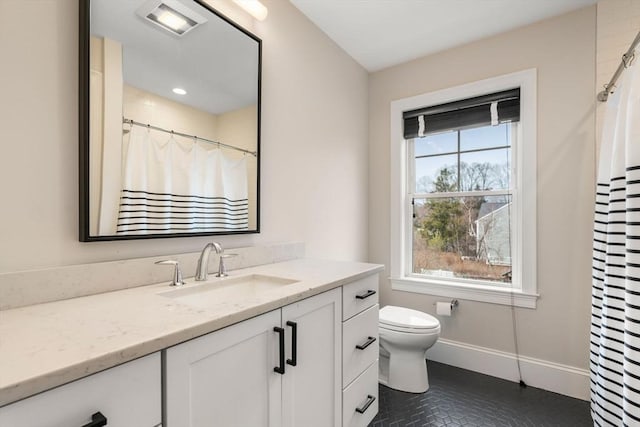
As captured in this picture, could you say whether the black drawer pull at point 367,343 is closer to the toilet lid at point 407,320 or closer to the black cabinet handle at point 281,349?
the toilet lid at point 407,320

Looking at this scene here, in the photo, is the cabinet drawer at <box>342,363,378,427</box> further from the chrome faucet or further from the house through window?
the house through window

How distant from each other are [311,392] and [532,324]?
1800mm

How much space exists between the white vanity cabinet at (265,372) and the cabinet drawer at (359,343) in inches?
2.5

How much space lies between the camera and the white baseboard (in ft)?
6.53

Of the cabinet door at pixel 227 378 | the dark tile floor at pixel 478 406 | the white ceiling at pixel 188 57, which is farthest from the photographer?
the dark tile floor at pixel 478 406

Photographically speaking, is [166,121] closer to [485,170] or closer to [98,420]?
[98,420]

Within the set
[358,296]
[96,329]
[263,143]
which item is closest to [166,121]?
[263,143]

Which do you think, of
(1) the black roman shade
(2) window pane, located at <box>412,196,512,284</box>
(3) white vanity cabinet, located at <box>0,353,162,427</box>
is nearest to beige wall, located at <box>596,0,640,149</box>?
(1) the black roman shade

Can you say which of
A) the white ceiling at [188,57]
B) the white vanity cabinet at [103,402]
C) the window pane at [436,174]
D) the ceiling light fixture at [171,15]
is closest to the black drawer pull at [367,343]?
the white vanity cabinet at [103,402]

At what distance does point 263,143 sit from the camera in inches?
69.6

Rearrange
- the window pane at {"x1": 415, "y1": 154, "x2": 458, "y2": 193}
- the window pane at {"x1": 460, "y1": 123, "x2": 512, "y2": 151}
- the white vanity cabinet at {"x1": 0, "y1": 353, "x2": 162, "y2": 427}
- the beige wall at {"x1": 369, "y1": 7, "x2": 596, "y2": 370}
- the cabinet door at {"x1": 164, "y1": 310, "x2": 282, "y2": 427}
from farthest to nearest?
the window pane at {"x1": 415, "y1": 154, "x2": 458, "y2": 193} < the window pane at {"x1": 460, "y1": 123, "x2": 512, "y2": 151} < the beige wall at {"x1": 369, "y1": 7, "x2": 596, "y2": 370} < the cabinet door at {"x1": 164, "y1": 310, "x2": 282, "y2": 427} < the white vanity cabinet at {"x1": 0, "y1": 353, "x2": 162, "y2": 427}

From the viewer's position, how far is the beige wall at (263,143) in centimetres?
93

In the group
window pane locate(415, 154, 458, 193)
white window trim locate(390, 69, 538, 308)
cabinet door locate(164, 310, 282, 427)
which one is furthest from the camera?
window pane locate(415, 154, 458, 193)

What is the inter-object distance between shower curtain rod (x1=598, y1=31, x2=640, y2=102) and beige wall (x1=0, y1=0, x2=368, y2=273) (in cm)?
161
